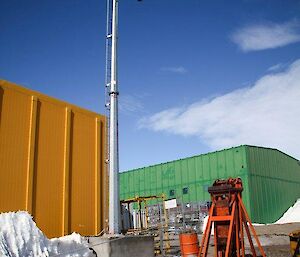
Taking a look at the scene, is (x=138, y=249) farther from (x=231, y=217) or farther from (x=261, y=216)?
(x=261, y=216)

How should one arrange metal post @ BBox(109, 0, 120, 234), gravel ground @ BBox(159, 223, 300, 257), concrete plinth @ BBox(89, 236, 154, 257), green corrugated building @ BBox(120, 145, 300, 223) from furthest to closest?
green corrugated building @ BBox(120, 145, 300, 223), gravel ground @ BBox(159, 223, 300, 257), metal post @ BBox(109, 0, 120, 234), concrete plinth @ BBox(89, 236, 154, 257)

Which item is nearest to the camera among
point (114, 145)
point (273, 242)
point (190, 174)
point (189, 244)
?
point (114, 145)

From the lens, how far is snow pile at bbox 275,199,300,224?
116 ft

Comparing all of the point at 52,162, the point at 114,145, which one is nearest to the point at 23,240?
the point at 52,162

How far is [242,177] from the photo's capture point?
3528 centimetres

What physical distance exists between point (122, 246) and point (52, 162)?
4.18 m

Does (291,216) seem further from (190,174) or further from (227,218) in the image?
(227,218)

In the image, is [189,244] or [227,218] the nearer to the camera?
[227,218]

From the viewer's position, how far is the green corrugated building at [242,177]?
35344 millimetres

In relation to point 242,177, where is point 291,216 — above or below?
below

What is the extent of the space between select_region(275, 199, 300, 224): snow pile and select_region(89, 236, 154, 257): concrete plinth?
88.9ft

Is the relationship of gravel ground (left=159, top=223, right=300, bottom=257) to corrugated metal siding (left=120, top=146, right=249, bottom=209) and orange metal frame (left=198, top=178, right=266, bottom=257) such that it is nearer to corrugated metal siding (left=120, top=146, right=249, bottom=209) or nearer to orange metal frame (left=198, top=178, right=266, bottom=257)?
orange metal frame (left=198, top=178, right=266, bottom=257)

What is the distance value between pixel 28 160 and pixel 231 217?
7289 millimetres

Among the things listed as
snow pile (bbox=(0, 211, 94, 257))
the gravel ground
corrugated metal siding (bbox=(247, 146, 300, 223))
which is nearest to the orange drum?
the gravel ground
